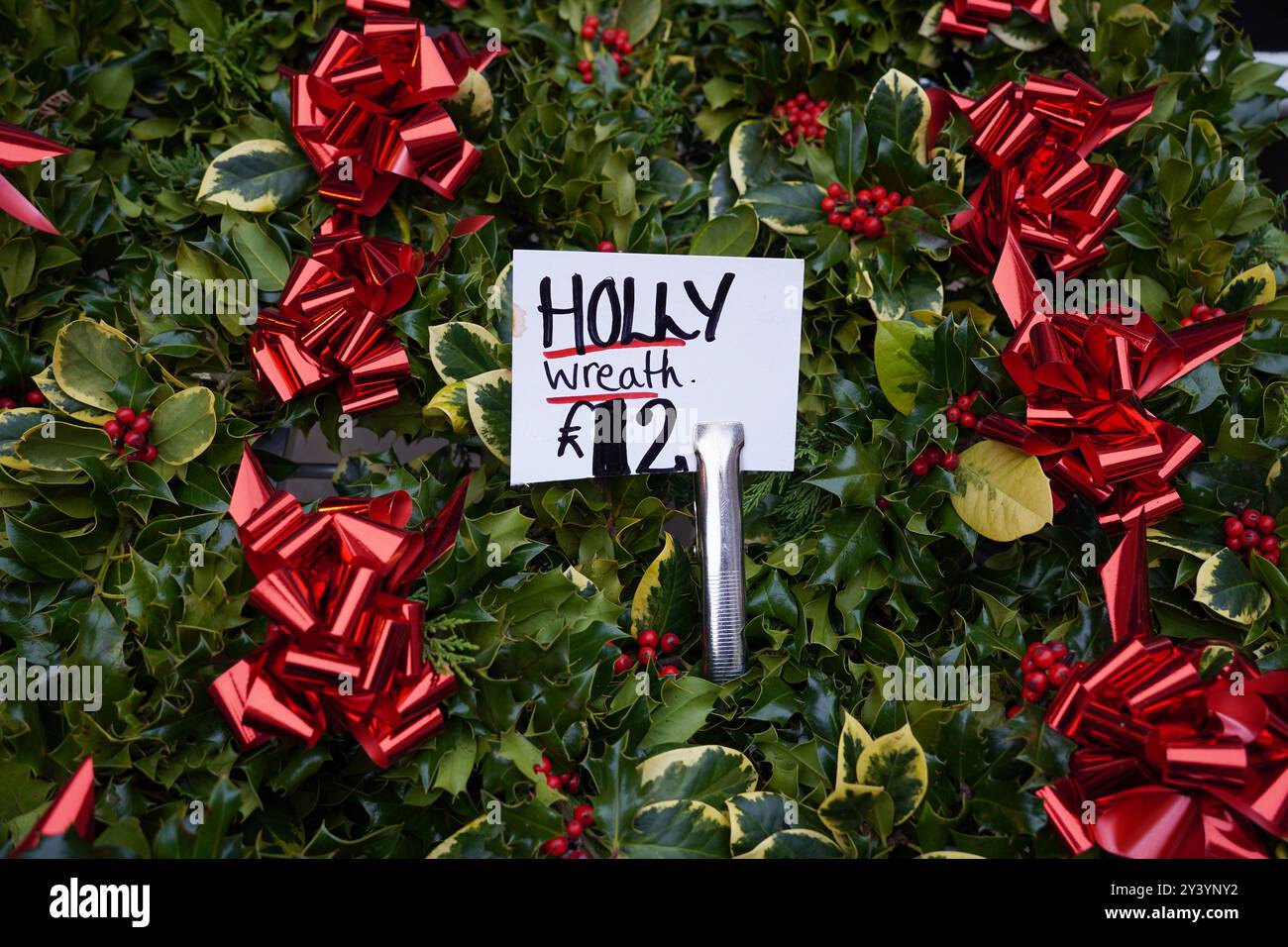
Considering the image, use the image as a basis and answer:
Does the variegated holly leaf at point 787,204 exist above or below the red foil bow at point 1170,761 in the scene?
above

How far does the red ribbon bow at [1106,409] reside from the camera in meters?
0.62

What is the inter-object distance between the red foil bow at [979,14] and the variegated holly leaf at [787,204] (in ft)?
0.65

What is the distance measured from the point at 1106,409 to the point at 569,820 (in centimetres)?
48

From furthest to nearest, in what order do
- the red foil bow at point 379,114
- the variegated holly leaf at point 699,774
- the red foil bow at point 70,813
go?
the red foil bow at point 379,114
the variegated holly leaf at point 699,774
the red foil bow at point 70,813

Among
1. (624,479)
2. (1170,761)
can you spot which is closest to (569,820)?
(624,479)

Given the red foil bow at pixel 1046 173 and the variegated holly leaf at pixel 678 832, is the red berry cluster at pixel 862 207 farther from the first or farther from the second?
the variegated holly leaf at pixel 678 832

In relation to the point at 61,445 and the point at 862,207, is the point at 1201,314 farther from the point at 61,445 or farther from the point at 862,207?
the point at 61,445

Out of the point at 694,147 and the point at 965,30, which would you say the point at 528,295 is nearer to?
the point at 694,147

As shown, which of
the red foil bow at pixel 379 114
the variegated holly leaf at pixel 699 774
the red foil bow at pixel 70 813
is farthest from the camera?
the red foil bow at pixel 379 114

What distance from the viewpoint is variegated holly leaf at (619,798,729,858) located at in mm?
546

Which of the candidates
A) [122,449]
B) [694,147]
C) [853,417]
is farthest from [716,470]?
[122,449]

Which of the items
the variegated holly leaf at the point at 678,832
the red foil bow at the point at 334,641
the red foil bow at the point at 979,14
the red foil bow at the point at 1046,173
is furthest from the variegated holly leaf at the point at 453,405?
the red foil bow at the point at 979,14

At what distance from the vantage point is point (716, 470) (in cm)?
66
